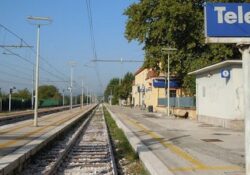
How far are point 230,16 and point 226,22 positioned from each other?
0.12 metres

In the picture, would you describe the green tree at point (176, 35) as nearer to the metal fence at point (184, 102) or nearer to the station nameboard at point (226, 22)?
the metal fence at point (184, 102)

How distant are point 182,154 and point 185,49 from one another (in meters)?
31.6

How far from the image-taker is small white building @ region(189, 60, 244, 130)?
81.6 feet

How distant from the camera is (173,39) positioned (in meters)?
44.0

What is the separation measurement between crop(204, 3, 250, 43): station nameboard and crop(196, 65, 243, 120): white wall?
1692 cm

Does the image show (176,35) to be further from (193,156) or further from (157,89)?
(193,156)

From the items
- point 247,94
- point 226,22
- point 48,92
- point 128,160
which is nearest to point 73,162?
point 128,160

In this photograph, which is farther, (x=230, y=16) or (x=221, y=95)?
(x=221, y=95)

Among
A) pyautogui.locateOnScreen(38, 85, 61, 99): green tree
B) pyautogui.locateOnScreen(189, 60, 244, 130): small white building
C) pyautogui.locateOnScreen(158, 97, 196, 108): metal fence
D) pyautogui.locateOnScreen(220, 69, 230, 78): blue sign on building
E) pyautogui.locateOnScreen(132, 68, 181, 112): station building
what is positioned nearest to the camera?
pyautogui.locateOnScreen(189, 60, 244, 130): small white building

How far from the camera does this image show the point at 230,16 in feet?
26.7

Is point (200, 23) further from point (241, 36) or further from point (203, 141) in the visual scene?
point (241, 36)

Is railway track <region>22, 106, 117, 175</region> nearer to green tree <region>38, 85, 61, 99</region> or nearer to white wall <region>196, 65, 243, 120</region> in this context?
white wall <region>196, 65, 243, 120</region>

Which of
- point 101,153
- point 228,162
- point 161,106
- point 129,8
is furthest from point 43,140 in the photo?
point 161,106

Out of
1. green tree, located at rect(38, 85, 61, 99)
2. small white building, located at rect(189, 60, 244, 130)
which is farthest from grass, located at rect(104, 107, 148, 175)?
green tree, located at rect(38, 85, 61, 99)
